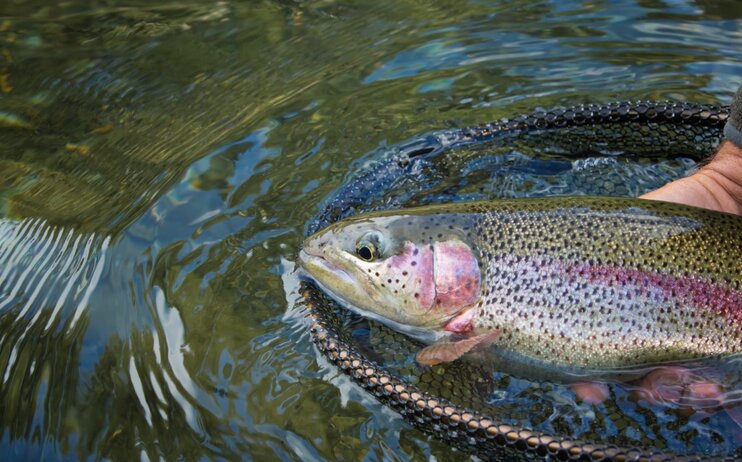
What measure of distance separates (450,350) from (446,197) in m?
1.09

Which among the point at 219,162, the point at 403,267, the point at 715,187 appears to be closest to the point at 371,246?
the point at 403,267

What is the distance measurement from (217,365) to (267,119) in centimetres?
203

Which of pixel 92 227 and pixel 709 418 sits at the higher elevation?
pixel 92 227

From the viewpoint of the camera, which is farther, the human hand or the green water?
the human hand

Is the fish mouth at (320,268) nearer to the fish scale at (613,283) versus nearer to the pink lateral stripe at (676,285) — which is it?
the fish scale at (613,283)

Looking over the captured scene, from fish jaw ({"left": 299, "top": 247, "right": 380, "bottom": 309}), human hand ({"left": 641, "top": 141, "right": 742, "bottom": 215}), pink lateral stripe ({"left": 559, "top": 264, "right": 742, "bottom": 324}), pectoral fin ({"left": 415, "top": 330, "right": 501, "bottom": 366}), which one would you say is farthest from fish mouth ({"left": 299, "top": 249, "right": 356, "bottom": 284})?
human hand ({"left": 641, "top": 141, "right": 742, "bottom": 215})

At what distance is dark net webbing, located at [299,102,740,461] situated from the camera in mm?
2420

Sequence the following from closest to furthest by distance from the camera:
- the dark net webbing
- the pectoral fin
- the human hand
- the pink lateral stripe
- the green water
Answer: the dark net webbing → the pink lateral stripe → the pectoral fin → the green water → the human hand

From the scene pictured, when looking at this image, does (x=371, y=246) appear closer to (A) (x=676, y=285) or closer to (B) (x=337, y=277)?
(B) (x=337, y=277)

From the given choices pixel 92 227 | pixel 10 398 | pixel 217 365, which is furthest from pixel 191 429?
pixel 92 227

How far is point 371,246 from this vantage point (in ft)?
9.77

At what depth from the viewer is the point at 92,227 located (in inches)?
155

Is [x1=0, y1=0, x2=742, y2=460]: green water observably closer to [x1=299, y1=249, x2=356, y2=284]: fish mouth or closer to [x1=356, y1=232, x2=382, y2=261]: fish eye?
[x1=299, y1=249, x2=356, y2=284]: fish mouth

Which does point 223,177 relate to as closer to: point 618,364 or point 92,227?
A: point 92,227
